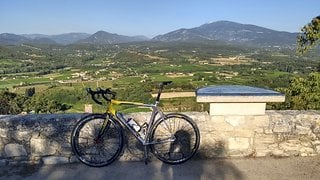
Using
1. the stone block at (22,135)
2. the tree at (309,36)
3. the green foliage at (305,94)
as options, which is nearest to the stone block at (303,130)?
the stone block at (22,135)

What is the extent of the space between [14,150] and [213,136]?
7.97ft

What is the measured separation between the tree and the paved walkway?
8.78m

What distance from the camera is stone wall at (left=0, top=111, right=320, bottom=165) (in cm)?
403

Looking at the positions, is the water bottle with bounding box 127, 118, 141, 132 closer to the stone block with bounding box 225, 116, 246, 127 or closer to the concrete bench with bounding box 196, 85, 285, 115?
the concrete bench with bounding box 196, 85, 285, 115

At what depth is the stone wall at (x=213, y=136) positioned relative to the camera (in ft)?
13.2

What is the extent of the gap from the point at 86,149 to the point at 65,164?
31cm

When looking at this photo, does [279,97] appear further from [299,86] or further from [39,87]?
[39,87]

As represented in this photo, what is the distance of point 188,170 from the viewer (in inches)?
154

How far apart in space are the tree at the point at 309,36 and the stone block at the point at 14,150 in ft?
34.6

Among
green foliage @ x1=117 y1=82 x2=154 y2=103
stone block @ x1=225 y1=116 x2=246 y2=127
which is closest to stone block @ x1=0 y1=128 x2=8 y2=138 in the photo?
green foliage @ x1=117 y1=82 x2=154 y2=103

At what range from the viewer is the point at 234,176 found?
12.2 ft

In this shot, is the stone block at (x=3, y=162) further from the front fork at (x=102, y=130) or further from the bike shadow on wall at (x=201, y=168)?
the bike shadow on wall at (x=201, y=168)

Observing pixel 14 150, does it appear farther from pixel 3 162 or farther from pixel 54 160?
pixel 54 160

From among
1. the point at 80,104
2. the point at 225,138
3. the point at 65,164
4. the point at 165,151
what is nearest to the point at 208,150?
the point at 225,138
